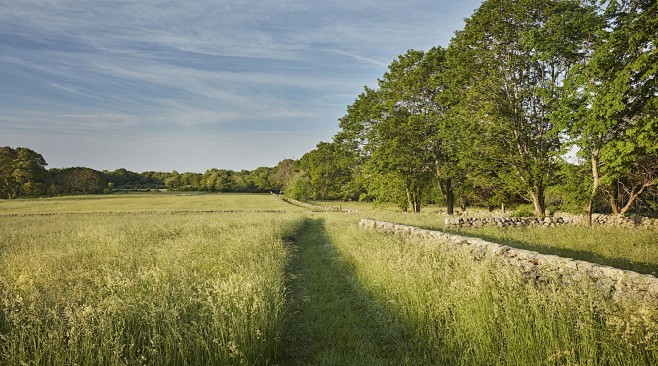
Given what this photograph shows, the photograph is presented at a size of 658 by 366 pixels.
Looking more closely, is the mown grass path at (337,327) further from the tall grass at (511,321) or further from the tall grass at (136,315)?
the tall grass at (136,315)

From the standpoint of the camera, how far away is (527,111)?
2100cm

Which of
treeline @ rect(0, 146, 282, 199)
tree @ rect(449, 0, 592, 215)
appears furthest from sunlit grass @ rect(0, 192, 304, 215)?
tree @ rect(449, 0, 592, 215)

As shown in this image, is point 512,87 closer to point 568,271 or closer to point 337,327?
point 568,271

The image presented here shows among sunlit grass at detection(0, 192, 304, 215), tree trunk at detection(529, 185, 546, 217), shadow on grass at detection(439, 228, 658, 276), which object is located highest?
tree trunk at detection(529, 185, 546, 217)

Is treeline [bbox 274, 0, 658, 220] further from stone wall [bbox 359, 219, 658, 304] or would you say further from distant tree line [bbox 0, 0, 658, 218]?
stone wall [bbox 359, 219, 658, 304]

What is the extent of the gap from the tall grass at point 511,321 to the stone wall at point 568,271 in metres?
0.48

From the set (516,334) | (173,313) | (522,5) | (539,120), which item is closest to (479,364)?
(516,334)

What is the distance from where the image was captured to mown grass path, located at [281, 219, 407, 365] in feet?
16.8

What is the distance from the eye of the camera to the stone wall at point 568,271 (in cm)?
529

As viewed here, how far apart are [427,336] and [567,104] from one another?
1609 centimetres

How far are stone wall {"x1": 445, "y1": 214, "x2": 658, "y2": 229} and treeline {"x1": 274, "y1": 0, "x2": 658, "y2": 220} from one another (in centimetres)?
94

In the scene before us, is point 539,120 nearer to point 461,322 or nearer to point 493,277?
point 493,277

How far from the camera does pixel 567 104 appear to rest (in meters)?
15.6

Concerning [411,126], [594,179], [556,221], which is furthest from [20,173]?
[594,179]
